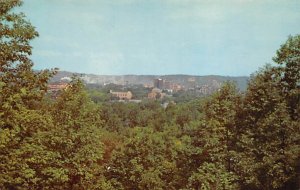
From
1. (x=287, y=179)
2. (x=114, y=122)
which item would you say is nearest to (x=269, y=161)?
(x=287, y=179)

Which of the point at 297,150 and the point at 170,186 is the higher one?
the point at 297,150

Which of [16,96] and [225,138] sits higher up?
[16,96]

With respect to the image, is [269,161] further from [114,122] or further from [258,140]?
[114,122]

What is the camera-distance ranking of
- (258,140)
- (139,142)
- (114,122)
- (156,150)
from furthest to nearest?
(114,122) < (156,150) < (139,142) < (258,140)

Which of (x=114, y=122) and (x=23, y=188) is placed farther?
(x=114, y=122)

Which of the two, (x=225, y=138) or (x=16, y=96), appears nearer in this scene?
(x=16, y=96)

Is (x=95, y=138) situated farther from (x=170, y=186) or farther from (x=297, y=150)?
(x=170, y=186)

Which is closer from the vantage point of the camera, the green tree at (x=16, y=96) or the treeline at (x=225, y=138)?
the green tree at (x=16, y=96)

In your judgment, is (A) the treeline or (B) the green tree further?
(A) the treeline

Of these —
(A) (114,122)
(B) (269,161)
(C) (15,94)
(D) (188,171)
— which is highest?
(C) (15,94)

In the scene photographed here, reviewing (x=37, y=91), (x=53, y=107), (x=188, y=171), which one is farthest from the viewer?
(x=188, y=171)
